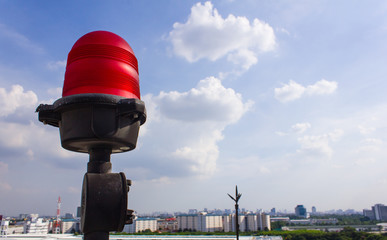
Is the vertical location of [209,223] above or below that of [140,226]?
above

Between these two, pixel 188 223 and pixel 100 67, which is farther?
pixel 188 223

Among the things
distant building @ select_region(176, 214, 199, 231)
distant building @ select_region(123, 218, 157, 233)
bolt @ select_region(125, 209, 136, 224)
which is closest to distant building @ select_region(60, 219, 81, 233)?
distant building @ select_region(123, 218, 157, 233)

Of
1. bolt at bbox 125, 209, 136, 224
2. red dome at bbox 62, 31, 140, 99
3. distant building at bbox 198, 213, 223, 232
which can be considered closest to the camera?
bolt at bbox 125, 209, 136, 224

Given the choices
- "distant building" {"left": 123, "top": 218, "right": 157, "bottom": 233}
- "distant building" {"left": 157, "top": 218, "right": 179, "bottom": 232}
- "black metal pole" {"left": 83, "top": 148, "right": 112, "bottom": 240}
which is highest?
"black metal pole" {"left": 83, "top": 148, "right": 112, "bottom": 240}

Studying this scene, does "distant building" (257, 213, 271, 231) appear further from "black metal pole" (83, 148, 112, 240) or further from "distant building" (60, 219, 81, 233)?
"black metal pole" (83, 148, 112, 240)

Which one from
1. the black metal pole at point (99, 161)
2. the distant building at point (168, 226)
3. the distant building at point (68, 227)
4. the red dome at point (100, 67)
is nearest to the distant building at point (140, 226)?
the distant building at point (168, 226)

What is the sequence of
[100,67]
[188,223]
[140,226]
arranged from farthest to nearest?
[188,223] → [140,226] → [100,67]

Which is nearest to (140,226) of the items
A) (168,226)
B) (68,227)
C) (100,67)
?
(168,226)

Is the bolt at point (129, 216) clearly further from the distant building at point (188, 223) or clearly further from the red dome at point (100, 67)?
the distant building at point (188, 223)

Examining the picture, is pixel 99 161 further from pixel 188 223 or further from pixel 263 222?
pixel 188 223

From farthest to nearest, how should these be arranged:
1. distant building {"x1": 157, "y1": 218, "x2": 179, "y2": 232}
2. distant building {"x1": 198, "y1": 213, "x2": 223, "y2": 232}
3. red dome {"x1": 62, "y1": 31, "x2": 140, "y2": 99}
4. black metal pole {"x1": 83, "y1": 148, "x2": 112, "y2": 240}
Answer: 1. distant building {"x1": 157, "y1": 218, "x2": 179, "y2": 232}
2. distant building {"x1": 198, "y1": 213, "x2": 223, "y2": 232}
3. black metal pole {"x1": 83, "y1": 148, "x2": 112, "y2": 240}
4. red dome {"x1": 62, "y1": 31, "x2": 140, "y2": 99}

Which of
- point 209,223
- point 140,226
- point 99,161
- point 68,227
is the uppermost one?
point 99,161

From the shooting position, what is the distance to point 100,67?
250 inches

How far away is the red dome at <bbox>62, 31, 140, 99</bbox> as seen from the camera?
633 centimetres
